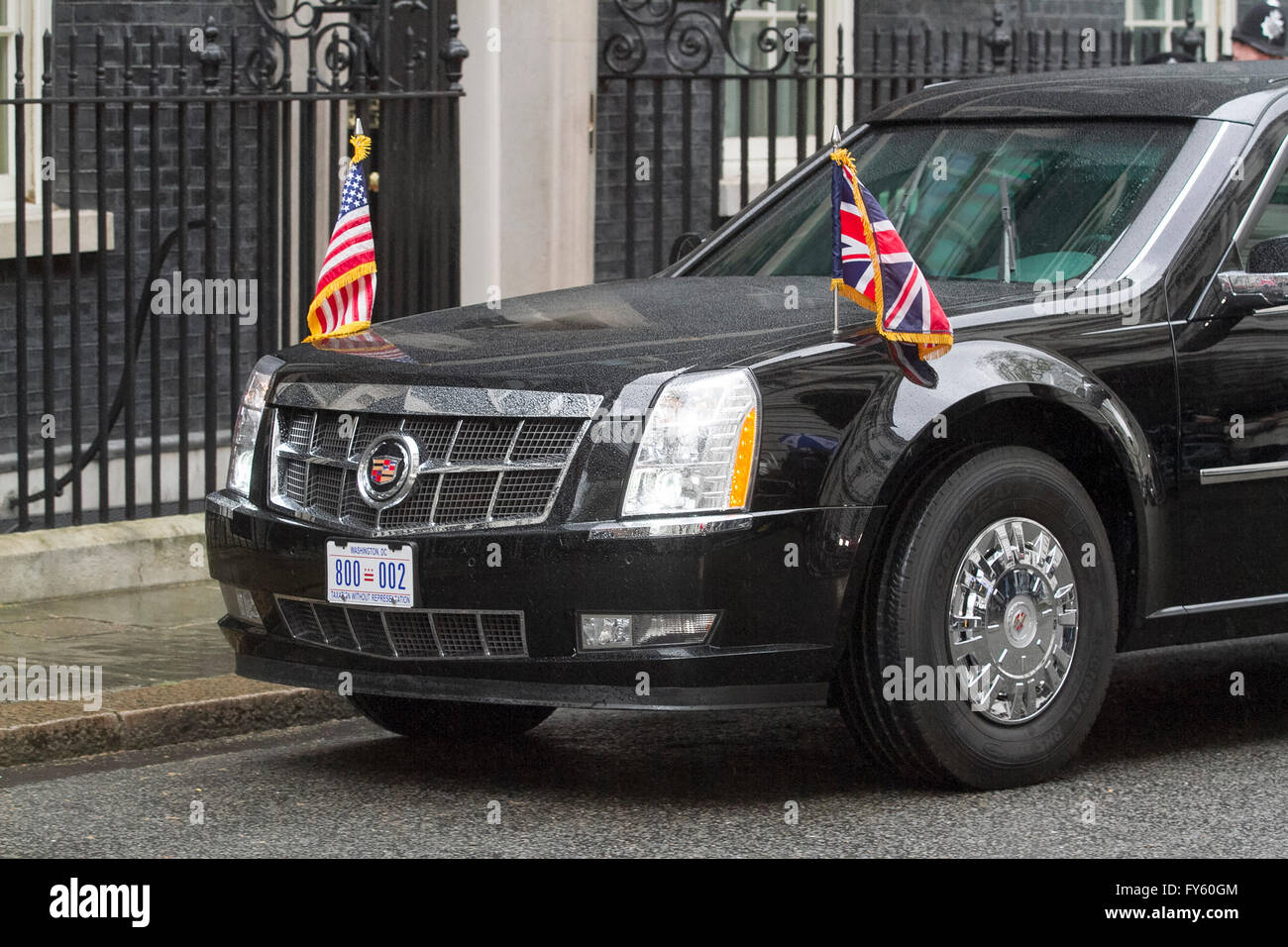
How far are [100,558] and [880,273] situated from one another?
4.12m

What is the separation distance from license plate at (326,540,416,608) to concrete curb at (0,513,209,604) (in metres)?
2.95

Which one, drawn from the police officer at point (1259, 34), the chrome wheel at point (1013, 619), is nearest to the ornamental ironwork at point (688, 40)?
the police officer at point (1259, 34)

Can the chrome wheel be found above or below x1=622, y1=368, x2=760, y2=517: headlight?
below

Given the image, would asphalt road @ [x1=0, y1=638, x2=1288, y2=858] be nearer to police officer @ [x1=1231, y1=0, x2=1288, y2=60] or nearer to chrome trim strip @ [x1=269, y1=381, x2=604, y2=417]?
chrome trim strip @ [x1=269, y1=381, x2=604, y2=417]

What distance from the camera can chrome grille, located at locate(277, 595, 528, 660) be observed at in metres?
5.77

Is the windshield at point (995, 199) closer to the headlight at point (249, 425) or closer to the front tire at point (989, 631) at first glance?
the front tire at point (989, 631)

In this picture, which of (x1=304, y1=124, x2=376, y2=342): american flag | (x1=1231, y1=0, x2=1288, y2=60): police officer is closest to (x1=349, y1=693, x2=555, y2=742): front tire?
(x1=304, y1=124, x2=376, y2=342): american flag

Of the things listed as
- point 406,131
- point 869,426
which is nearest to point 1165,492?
point 869,426

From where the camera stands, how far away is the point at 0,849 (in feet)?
18.6

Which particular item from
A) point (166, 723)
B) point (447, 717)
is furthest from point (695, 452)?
point (166, 723)

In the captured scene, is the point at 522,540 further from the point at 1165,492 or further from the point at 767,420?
the point at 1165,492

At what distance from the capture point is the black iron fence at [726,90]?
10.8 metres

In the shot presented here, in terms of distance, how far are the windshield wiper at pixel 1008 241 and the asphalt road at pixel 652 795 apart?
1.33 metres

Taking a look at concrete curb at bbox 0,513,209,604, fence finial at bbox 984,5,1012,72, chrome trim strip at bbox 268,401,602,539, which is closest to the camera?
chrome trim strip at bbox 268,401,602,539
